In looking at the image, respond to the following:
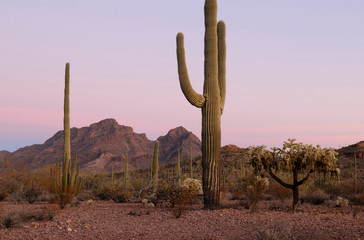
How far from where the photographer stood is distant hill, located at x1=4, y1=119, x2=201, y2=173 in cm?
7944

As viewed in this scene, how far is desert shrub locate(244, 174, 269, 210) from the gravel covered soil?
40.2 inches

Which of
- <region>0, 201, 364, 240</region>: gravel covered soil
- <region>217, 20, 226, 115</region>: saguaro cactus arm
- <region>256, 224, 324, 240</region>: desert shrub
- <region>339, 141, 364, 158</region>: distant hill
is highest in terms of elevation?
<region>217, 20, 226, 115</region>: saguaro cactus arm

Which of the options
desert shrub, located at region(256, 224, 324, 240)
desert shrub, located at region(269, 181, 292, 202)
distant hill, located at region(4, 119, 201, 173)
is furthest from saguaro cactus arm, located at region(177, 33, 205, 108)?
distant hill, located at region(4, 119, 201, 173)

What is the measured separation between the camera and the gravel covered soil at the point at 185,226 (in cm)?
809

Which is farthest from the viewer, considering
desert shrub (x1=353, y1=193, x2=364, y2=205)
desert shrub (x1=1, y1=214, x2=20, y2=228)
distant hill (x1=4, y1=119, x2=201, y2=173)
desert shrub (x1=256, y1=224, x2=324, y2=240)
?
distant hill (x1=4, y1=119, x2=201, y2=173)

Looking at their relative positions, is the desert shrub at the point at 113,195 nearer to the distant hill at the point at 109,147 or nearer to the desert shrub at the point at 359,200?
the desert shrub at the point at 359,200

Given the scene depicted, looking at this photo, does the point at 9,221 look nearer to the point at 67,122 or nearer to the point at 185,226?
the point at 185,226

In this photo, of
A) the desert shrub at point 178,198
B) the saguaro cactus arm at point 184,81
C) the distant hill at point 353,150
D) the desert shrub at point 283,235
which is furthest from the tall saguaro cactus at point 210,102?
the distant hill at point 353,150

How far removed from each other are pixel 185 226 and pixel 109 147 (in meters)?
77.1

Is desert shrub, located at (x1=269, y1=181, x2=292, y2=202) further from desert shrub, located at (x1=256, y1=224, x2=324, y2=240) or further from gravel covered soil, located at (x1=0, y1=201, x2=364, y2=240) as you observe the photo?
desert shrub, located at (x1=256, y1=224, x2=324, y2=240)

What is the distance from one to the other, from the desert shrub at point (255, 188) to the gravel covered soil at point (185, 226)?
1020 millimetres

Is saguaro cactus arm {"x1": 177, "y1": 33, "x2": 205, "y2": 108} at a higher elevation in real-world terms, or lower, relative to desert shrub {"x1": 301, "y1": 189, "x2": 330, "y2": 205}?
higher

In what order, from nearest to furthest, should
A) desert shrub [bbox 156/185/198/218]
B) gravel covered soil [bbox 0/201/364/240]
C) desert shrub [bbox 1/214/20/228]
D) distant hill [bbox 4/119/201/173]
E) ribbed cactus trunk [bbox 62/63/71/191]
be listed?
1. gravel covered soil [bbox 0/201/364/240]
2. desert shrub [bbox 1/214/20/228]
3. desert shrub [bbox 156/185/198/218]
4. ribbed cactus trunk [bbox 62/63/71/191]
5. distant hill [bbox 4/119/201/173]

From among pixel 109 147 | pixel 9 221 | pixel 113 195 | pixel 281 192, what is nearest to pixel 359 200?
pixel 281 192
